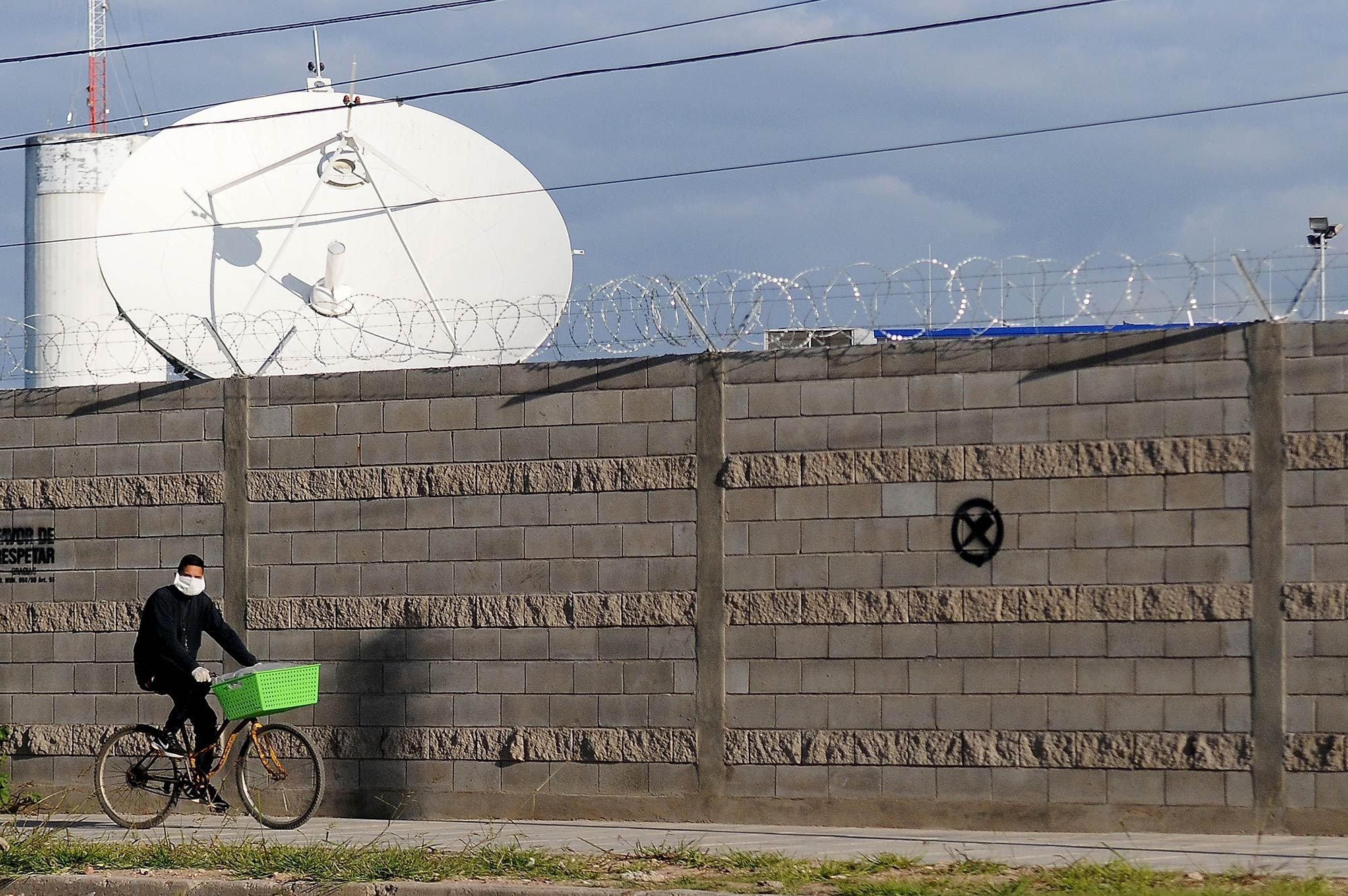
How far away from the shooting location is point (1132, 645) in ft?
30.6

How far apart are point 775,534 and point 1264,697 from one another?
3.09 m

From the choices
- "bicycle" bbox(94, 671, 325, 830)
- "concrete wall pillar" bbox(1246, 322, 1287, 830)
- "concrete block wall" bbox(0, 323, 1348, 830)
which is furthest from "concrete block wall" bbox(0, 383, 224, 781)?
"concrete wall pillar" bbox(1246, 322, 1287, 830)

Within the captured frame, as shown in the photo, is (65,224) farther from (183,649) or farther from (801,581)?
(801,581)

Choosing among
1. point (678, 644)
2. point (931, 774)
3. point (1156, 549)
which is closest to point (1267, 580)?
point (1156, 549)

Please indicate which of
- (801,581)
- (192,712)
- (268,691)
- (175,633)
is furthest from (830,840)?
(175,633)

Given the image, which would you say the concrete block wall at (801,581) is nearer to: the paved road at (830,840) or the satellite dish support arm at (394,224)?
the paved road at (830,840)

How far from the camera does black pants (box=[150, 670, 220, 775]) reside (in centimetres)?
1022

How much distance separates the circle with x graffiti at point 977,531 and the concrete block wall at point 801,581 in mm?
66

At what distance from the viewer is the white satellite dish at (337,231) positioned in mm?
12672

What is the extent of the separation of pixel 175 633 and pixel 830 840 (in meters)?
4.43

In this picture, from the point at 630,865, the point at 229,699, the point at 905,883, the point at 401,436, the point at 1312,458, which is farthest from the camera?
the point at 401,436

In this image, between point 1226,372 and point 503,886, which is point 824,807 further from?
point 1226,372

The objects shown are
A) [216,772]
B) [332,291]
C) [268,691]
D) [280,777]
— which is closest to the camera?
[268,691]

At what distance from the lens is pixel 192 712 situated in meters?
10.2
